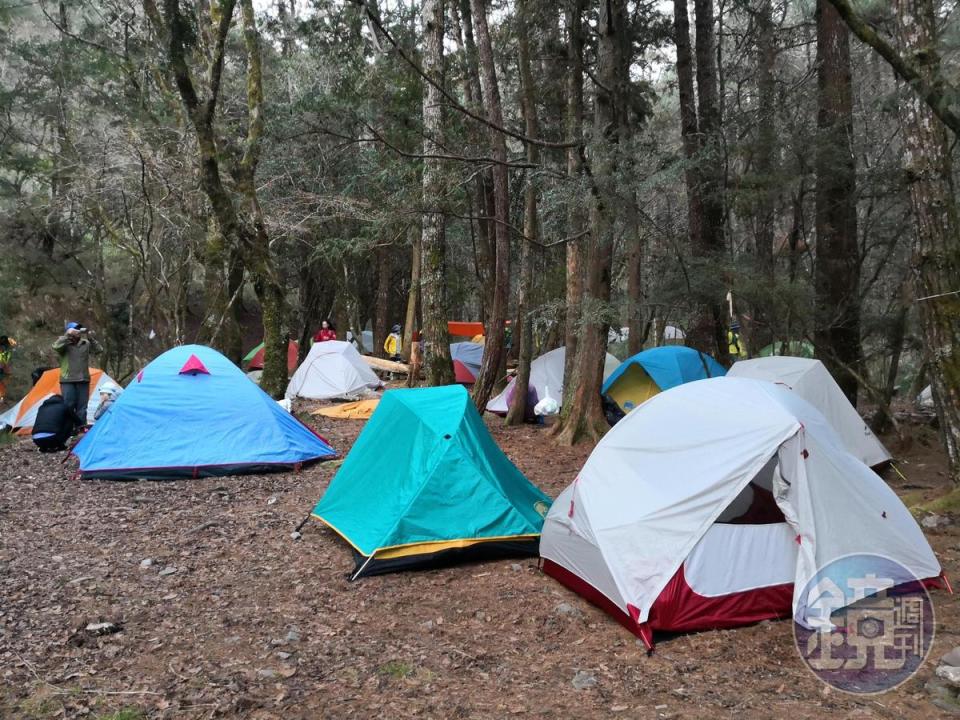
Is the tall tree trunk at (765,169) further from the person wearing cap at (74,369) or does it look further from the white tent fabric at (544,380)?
the person wearing cap at (74,369)

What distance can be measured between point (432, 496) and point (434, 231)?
21.0ft

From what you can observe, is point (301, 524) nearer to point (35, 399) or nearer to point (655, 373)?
point (655, 373)

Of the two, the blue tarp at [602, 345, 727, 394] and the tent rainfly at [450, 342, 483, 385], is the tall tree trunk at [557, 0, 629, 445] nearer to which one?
the blue tarp at [602, 345, 727, 394]

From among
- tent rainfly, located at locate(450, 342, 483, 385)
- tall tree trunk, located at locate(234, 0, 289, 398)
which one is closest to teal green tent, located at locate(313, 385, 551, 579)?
tall tree trunk, located at locate(234, 0, 289, 398)

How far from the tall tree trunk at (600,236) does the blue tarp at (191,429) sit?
11.1ft

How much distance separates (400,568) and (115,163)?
11.8m

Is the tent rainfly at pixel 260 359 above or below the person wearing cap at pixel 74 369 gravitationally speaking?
below

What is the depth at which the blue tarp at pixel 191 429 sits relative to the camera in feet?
25.8

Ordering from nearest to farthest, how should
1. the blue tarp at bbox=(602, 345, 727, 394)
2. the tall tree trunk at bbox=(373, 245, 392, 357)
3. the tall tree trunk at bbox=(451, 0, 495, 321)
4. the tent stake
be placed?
the tent stake < the blue tarp at bbox=(602, 345, 727, 394) < the tall tree trunk at bbox=(451, 0, 495, 321) < the tall tree trunk at bbox=(373, 245, 392, 357)

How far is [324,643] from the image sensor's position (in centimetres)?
419

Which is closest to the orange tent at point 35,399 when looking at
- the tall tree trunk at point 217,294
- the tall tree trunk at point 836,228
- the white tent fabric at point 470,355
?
the tall tree trunk at point 217,294

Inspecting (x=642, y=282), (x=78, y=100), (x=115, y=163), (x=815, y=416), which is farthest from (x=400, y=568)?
(x=78, y=100)

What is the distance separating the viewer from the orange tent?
36.3ft

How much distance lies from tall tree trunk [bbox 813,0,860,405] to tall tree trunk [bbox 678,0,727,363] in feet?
4.11
